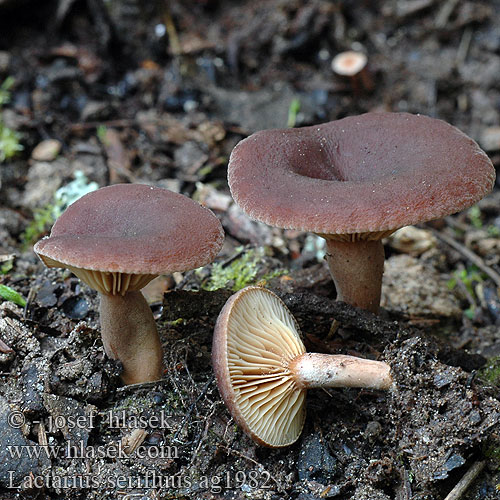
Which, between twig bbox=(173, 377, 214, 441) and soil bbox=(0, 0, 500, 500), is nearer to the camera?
soil bbox=(0, 0, 500, 500)

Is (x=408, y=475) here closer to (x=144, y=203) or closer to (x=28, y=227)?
(x=144, y=203)

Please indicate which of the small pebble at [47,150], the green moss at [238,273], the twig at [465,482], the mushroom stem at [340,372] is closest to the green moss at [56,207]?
the small pebble at [47,150]

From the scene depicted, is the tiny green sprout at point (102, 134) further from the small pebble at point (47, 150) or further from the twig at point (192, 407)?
the twig at point (192, 407)

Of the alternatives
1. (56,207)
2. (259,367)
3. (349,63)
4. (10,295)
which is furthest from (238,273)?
(349,63)

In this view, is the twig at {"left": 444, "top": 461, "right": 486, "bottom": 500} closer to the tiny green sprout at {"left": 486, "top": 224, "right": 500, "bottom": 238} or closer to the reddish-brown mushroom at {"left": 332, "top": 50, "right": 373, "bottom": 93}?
the tiny green sprout at {"left": 486, "top": 224, "right": 500, "bottom": 238}
